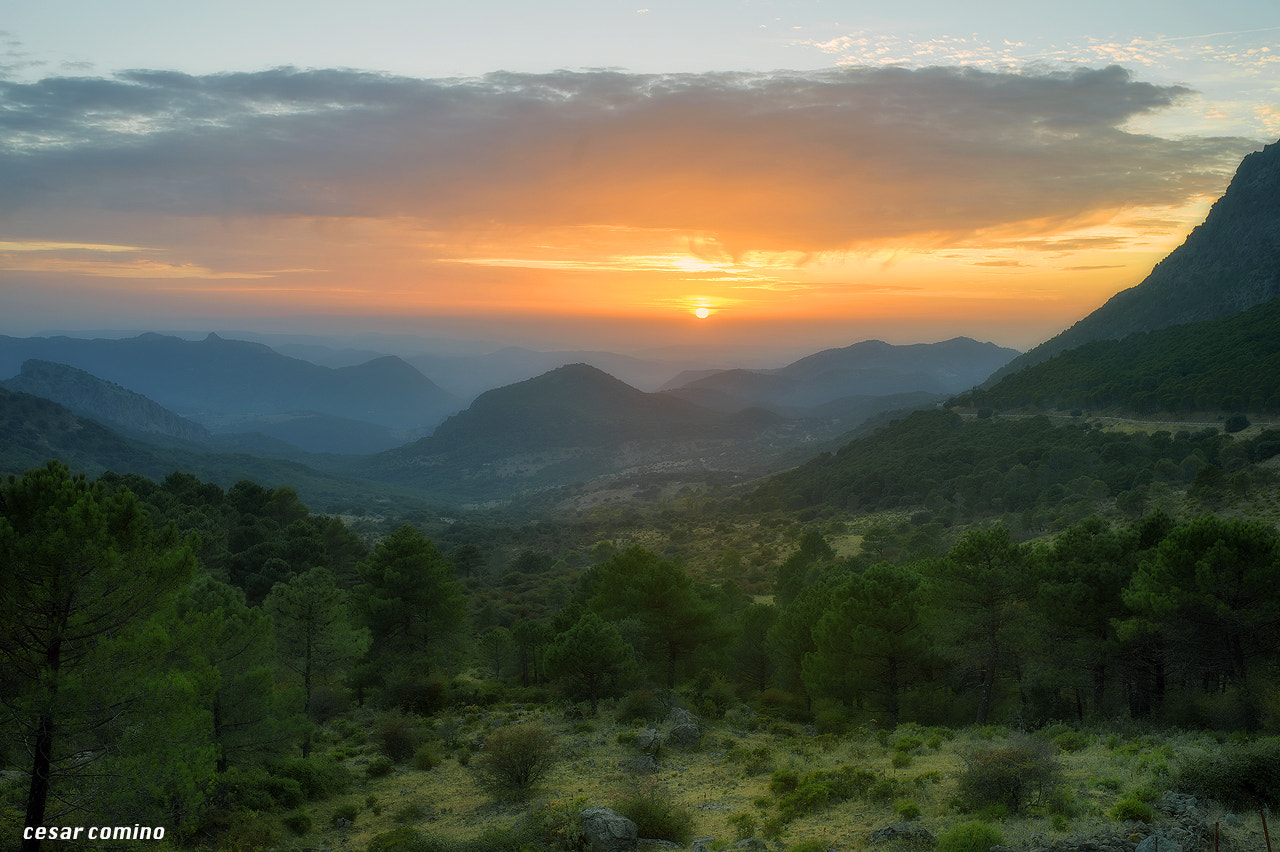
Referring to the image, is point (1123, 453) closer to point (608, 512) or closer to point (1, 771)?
point (1, 771)

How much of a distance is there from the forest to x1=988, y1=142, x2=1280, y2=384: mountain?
354 feet

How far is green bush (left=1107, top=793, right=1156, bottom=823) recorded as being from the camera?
11117 mm

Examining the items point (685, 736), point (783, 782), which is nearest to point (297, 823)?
point (685, 736)

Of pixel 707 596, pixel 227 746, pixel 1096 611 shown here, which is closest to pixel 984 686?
pixel 1096 611

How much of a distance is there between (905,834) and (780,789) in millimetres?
4350

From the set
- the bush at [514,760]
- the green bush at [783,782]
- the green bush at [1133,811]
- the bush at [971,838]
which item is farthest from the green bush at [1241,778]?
the bush at [514,760]

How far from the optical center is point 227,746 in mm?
15016

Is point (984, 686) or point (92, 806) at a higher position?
point (92, 806)

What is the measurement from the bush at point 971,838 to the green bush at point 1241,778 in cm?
397

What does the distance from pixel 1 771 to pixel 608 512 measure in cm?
11063

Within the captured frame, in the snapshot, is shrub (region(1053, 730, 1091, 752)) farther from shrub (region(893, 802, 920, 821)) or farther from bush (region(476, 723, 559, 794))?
bush (region(476, 723, 559, 794))

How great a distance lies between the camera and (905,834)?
12.0 metres

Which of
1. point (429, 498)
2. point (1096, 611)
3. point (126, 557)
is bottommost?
point (429, 498)

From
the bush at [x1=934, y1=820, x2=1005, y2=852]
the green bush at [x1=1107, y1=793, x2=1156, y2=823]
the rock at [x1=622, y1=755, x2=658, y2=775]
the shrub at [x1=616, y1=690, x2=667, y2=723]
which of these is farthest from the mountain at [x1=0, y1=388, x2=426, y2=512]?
the green bush at [x1=1107, y1=793, x2=1156, y2=823]
